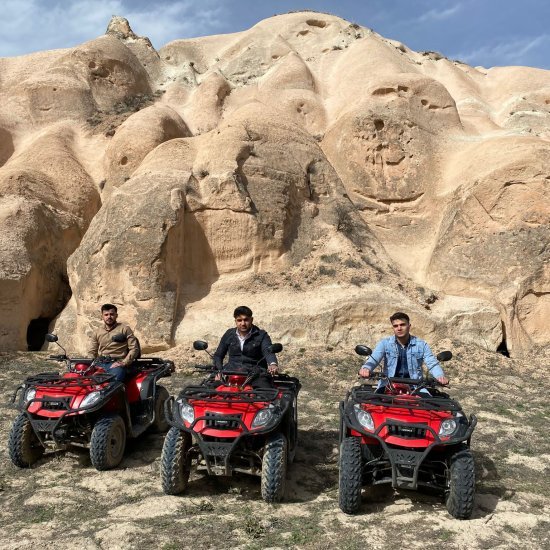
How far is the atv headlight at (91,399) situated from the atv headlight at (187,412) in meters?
0.98

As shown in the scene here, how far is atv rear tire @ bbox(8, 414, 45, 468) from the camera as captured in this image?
5.32 meters

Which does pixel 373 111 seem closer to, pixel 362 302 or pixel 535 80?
pixel 362 302

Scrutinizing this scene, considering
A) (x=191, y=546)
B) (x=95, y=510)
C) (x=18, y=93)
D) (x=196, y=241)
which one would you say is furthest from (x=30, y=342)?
(x=18, y=93)

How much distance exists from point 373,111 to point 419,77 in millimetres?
3603

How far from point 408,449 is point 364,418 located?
1.37 ft

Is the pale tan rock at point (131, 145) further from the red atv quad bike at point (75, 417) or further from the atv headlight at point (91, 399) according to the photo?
the atv headlight at point (91, 399)

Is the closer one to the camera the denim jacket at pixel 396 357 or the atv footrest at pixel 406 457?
the atv footrest at pixel 406 457

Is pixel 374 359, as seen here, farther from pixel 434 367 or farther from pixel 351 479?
pixel 351 479

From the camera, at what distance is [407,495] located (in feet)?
15.6

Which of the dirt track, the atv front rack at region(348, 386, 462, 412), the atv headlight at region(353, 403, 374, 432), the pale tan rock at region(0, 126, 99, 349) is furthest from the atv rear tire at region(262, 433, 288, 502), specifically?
the pale tan rock at region(0, 126, 99, 349)

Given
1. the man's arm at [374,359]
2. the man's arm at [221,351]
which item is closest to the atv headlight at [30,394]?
the man's arm at [221,351]

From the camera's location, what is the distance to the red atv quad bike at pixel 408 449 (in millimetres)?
4195

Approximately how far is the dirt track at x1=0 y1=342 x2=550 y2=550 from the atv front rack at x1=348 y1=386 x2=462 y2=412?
83 centimetres

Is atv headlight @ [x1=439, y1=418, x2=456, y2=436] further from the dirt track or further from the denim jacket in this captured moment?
the denim jacket
